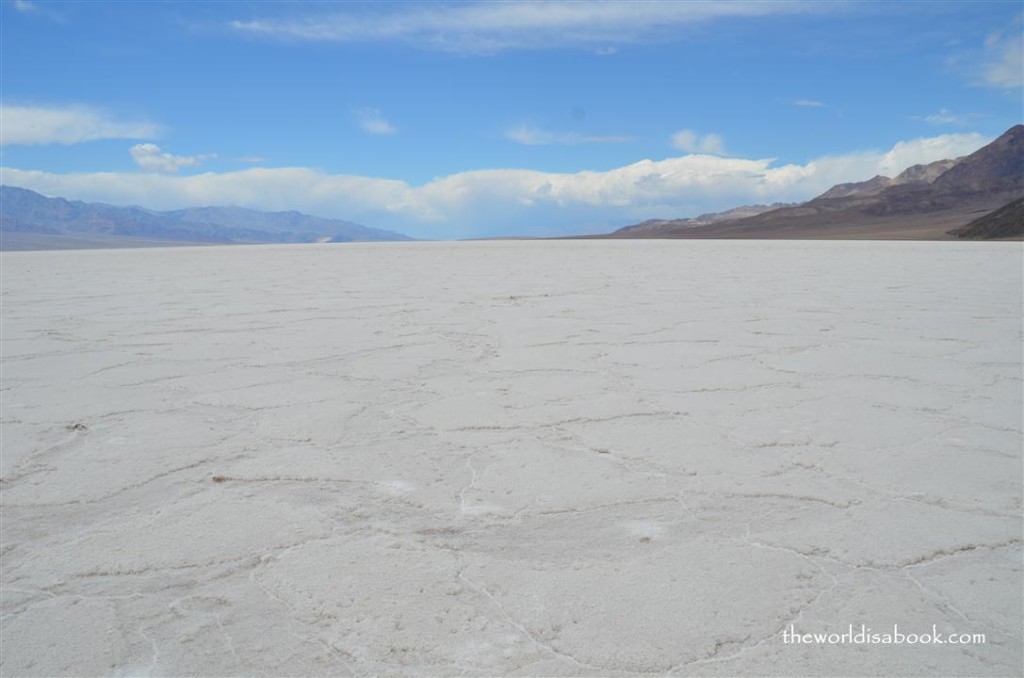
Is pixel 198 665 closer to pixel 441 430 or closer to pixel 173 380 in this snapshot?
pixel 441 430

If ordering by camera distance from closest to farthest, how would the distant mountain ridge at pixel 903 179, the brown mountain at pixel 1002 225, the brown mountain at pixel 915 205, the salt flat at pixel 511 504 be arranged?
the salt flat at pixel 511 504 < the brown mountain at pixel 1002 225 < the brown mountain at pixel 915 205 < the distant mountain ridge at pixel 903 179

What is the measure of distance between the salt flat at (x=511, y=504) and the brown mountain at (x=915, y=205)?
34120 mm

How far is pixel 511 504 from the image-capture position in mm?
1524

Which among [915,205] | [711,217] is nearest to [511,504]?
[915,205]

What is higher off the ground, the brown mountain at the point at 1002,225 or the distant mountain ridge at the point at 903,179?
the distant mountain ridge at the point at 903,179

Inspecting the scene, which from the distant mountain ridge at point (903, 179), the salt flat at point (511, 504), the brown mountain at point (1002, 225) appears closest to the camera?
the salt flat at point (511, 504)

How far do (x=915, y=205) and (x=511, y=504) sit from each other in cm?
4342

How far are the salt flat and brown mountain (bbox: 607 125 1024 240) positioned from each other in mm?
34120

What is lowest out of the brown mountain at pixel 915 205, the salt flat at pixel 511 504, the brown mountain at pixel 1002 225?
the salt flat at pixel 511 504

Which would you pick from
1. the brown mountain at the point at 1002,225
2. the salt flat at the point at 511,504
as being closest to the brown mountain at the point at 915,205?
the brown mountain at the point at 1002,225

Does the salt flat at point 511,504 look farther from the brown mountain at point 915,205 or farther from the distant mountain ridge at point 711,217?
the distant mountain ridge at point 711,217

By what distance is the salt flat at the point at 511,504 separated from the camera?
1.07m

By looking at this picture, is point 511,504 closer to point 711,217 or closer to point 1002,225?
point 1002,225

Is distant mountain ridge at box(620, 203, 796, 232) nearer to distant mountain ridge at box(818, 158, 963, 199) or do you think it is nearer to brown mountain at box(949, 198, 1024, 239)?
distant mountain ridge at box(818, 158, 963, 199)
